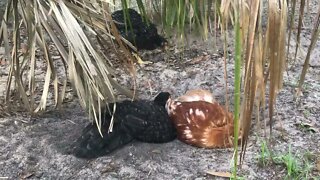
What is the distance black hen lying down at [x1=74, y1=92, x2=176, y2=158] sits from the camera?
2.46 m

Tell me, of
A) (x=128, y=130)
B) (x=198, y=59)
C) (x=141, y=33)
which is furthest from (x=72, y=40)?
(x=141, y=33)

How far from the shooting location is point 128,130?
2545 mm

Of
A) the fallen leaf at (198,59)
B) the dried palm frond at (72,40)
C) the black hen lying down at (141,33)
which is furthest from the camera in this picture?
the black hen lying down at (141,33)

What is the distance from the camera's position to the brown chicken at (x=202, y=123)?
8.25ft

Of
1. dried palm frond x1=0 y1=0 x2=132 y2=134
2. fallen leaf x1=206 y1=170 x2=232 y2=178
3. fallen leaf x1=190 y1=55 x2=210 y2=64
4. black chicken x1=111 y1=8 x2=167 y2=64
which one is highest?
dried palm frond x1=0 y1=0 x2=132 y2=134

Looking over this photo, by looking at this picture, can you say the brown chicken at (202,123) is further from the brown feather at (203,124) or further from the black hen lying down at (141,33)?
the black hen lying down at (141,33)

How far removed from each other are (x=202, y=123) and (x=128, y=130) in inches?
13.3

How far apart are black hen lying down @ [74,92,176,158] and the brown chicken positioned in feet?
0.18

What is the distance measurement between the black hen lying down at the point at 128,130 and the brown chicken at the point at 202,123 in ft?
0.18

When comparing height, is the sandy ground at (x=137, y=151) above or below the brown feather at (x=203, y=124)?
below

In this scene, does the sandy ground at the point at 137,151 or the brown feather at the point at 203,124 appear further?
the brown feather at the point at 203,124

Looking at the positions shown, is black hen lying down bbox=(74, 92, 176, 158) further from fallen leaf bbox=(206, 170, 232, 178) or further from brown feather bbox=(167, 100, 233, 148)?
fallen leaf bbox=(206, 170, 232, 178)

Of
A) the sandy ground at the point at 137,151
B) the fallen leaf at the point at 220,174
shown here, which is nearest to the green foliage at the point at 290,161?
the sandy ground at the point at 137,151

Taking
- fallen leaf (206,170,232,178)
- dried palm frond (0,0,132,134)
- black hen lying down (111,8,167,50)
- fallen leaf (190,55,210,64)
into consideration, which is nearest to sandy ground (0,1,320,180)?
fallen leaf (206,170,232,178)
